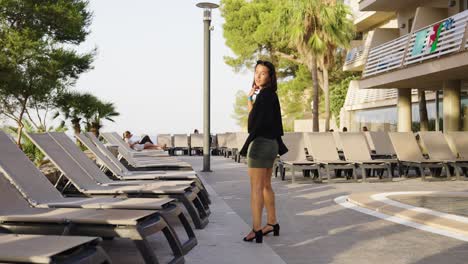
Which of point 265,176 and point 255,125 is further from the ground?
point 255,125

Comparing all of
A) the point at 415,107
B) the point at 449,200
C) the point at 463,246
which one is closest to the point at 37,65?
the point at 415,107

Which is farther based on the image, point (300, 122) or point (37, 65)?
point (300, 122)

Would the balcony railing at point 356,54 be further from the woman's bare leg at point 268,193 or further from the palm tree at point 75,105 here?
the woman's bare leg at point 268,193

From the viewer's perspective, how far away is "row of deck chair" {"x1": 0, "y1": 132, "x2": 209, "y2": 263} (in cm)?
427

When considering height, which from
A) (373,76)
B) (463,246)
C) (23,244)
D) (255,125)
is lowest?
(463,246)

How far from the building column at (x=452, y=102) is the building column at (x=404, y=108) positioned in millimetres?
5427

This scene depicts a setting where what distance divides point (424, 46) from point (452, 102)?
2.45 m

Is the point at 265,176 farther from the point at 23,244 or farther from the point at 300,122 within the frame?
the point at 300,122

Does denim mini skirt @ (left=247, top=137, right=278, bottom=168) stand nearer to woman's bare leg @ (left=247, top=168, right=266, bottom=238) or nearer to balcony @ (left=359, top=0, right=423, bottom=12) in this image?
woman's bare leg @ (left=247, top=168, right=266, bottom=238)

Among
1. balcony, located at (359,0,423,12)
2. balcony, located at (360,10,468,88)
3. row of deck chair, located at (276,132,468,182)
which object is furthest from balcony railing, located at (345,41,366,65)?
row of deck chair, located at (276,132,468,182)

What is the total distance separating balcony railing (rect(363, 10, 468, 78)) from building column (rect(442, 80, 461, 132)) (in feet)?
5.66

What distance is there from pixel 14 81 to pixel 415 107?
20837mm

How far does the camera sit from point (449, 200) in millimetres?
9602

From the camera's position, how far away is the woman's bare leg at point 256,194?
590 centimetres
